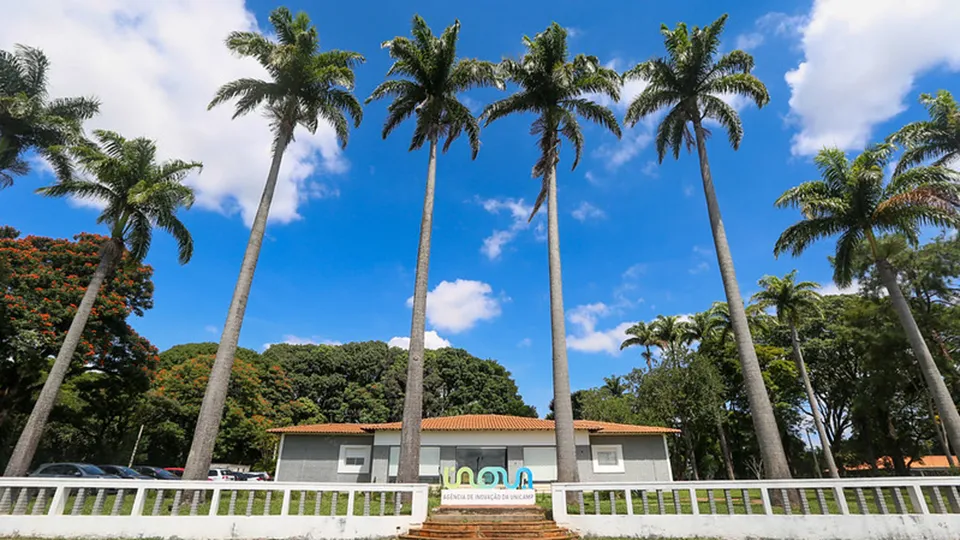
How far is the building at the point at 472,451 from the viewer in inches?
863

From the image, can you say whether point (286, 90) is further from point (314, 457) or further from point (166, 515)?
point (314, 457)

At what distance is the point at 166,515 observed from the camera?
29.8ft

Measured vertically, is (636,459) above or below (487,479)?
above

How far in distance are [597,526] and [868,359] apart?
2309cm

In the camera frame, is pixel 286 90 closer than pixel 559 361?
No

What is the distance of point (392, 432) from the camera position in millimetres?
22594

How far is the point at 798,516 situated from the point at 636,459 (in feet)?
48.1

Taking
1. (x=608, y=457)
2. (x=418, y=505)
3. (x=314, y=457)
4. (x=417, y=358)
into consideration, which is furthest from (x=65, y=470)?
(x=608, y=457)

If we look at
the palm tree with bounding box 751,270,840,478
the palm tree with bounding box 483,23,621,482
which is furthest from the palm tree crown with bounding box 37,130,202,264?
the palm tree with bounding box 751,270,840,478

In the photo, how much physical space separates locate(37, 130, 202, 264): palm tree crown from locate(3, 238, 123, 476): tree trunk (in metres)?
0.79

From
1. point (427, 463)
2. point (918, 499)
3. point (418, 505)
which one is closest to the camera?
point (918, 499)

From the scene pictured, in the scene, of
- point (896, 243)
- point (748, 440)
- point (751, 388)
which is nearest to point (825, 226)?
point (896, 243)

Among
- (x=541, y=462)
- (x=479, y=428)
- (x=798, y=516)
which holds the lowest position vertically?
(x=798, y=516)

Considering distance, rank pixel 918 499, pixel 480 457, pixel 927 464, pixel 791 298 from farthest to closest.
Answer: pixel 927 464, pixel 791 298, pixel 480 457, pixel 918 499
